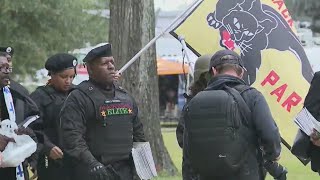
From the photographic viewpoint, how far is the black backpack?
6238mm

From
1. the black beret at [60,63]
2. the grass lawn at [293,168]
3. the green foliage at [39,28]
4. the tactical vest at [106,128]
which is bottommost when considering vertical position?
the grass lawn at [293,168]

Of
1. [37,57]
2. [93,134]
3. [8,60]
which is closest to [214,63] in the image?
[93,134]

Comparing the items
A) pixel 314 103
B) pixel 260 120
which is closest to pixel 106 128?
pixel 260 120

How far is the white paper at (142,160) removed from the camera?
712 cm

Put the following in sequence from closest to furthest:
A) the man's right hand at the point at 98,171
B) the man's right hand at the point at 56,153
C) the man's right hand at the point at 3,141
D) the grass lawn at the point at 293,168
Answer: the man's right hand at the point at 3,141 → the man's right hand at the point at 98,171 → the man's right hand at the point at 56,153 → the grass lawn at the point at 293,168

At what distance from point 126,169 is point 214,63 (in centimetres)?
130

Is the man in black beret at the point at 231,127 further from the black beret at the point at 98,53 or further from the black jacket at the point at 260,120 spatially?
the black beret at the point at 98,53

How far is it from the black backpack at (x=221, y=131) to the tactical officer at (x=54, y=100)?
1.79 meters

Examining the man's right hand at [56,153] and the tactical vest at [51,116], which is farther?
the tactical vest at [51,116]

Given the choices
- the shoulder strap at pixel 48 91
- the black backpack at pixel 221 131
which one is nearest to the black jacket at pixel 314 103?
the black backpack at pixel 221 131

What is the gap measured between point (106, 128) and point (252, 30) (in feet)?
8.73

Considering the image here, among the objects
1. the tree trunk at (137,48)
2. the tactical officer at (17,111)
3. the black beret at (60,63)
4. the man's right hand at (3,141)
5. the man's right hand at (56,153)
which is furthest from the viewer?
the tree trunk at (137,48)

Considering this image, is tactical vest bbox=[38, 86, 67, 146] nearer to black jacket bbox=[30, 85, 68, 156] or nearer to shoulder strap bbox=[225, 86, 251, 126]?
black jacket bbox=[30, 85, 68, 156]

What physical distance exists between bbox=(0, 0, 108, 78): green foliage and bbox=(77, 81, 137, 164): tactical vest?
54.2 ft
